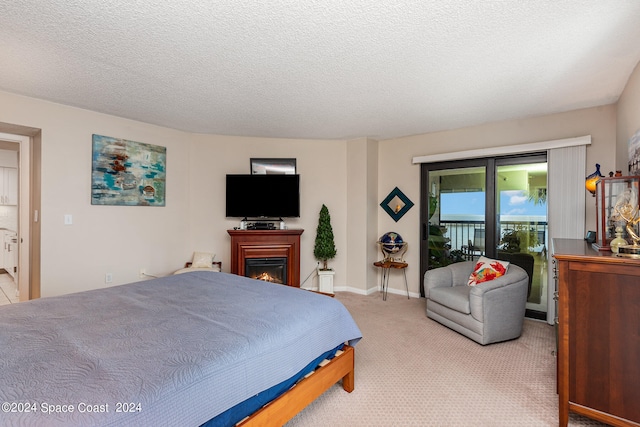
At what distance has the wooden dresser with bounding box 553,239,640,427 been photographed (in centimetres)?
161

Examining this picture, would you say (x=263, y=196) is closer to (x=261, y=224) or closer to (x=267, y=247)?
(x=261, y=224)

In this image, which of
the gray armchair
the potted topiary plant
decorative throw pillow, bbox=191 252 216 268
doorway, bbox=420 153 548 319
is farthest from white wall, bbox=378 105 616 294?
decorative throw pillow, bbox=191 252 216 268

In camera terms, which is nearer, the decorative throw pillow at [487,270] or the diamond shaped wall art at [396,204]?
the decorative throw pillow at [487,270]

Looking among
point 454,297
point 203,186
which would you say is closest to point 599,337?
point 454,297

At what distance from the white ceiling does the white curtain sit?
0.54m

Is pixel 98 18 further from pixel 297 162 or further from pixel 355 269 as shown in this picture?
pixel 355 269

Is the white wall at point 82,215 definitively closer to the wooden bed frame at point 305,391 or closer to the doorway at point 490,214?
the wooden bed frame at point 305,391

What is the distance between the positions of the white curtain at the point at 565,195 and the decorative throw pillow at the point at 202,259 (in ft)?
14.0

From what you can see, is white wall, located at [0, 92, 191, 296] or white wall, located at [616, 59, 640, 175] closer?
white wall, located at [616, 59, 640, 175]

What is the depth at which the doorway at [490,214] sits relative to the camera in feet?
12.4

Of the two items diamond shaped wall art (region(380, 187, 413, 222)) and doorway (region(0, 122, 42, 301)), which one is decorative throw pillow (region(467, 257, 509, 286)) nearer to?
diamond shaped wall art (region(380, 187, 413, 222))

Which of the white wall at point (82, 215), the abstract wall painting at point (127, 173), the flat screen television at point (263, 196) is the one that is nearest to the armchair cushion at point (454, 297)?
the flat screen television at point (263, 196)

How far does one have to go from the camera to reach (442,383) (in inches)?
90.4

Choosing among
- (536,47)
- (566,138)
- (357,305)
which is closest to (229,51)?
(536,47)
